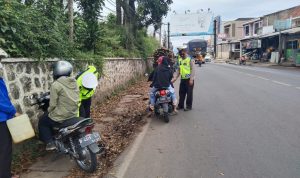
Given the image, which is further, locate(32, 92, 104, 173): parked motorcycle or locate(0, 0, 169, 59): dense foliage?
locate(0, 0, 169, 59): dense foliage

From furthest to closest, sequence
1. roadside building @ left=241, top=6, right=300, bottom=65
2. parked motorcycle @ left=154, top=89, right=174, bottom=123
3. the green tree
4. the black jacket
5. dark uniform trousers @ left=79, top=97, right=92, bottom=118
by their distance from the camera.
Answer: roadside building @ left=241, top=6, right=300, bottom=65, the green tree, the black jacket, parked motorcycle @ left=154, top=89, right=174, bottom=123, dark uniform trousers @ left=79, top=97, right=92, bottom=118

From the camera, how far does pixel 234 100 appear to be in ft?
40.3

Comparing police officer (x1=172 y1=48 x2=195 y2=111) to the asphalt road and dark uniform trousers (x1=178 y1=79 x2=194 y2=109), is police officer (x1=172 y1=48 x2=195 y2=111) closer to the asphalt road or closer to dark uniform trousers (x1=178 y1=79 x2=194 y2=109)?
dark uniform trousers (x1=178 y1=79 x2=194 y2=109)

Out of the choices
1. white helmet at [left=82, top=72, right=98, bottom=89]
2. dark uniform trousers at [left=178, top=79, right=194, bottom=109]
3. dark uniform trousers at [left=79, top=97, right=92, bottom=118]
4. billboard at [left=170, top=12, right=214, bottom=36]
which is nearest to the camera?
white helmet at [left=82, top=72, right=98, bottom=89]

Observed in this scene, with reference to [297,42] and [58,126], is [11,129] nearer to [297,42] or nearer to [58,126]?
[58,126]

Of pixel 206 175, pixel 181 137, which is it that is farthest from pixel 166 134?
pixel 206 175

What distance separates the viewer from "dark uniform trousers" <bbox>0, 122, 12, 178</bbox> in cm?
427

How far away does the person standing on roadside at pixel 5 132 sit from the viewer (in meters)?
4.20

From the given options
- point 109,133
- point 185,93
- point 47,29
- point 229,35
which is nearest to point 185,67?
point 185,93

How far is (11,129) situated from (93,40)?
25.6 feet

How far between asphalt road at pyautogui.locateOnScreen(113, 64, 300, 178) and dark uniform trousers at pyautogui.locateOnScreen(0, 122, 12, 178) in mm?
1648

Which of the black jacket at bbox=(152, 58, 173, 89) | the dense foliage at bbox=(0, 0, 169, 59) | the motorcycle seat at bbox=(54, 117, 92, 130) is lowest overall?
the motorcycle seat at bbox=(54, 117, 92, 130)

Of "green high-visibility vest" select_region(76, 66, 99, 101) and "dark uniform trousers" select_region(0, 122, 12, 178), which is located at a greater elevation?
"green high-visibility vest" select_region(76, 66, 99, 101)

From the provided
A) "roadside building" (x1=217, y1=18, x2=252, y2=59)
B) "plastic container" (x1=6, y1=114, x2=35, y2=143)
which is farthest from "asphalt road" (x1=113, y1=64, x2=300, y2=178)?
"roadside building" (x1=217, y1=18, x2=252, y2=59)
